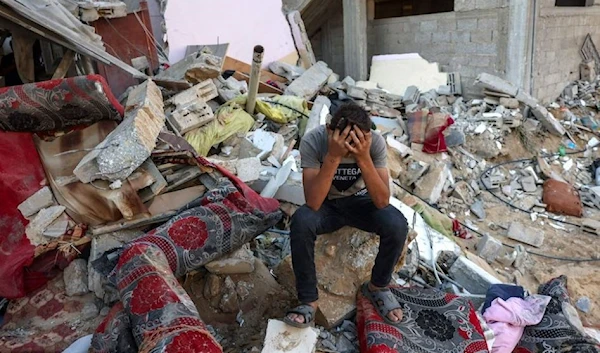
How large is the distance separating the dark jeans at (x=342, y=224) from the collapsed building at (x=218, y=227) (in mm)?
250

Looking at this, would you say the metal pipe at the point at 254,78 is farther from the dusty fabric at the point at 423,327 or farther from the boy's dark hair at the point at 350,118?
the dusty fabric at the point at 423,327

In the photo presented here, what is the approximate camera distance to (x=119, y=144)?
3318mm

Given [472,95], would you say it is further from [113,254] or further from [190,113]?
[113,254]

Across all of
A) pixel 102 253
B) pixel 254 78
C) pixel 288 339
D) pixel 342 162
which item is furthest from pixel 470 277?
pixel 254 78

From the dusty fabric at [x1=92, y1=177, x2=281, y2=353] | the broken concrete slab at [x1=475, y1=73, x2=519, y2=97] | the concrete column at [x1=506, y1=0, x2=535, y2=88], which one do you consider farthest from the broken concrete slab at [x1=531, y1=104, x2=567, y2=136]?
the dusty fabric at [x1=92, y1=177, x2=281, y2=353]

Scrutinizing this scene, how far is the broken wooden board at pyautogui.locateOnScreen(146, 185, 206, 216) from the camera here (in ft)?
11.7

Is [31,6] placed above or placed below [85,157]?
above

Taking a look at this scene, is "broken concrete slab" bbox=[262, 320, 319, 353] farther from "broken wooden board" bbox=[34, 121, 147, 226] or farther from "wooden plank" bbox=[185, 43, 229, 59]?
"wooden plank" bbox=[185, 43, 229, 59]

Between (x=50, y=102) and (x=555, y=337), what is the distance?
13.4ft

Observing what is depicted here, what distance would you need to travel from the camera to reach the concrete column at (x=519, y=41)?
750 cm

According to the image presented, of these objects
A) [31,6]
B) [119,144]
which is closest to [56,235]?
[119,144]

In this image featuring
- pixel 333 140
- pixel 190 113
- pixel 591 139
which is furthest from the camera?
pixel 591 139

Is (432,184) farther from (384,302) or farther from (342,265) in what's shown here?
(384,302)

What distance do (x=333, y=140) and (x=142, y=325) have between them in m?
1.50
